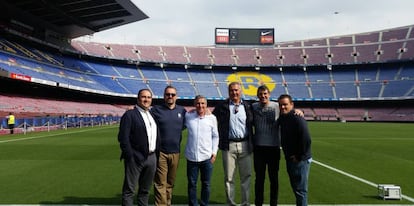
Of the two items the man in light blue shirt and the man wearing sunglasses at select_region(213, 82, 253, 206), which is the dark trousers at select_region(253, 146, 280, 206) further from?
the man in light blue shirt

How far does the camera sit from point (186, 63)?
71000 mm

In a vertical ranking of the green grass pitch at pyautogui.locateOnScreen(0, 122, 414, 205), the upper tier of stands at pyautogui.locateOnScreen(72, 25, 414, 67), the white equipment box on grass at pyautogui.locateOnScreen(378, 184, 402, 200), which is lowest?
the green grass pitch at pyautogui.locateOnScreen(0, 122, 414, 205)

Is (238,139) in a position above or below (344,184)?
above

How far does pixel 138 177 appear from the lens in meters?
4.84

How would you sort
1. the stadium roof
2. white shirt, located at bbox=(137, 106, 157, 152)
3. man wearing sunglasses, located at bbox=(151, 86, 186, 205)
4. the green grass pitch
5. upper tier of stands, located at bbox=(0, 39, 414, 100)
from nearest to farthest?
white shirt, located at bbox=(137, 106, 157, 152) < man wearing sunglasses, located at bbox=(151, 86, 186, 205) < the green grass pitch < the stadium roof < upper tier of stands, located at bbox=(0, 39, 414, 100)

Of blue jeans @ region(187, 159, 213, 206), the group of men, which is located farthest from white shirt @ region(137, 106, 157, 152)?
blue jeans @ region(187, 159, 213, 206)

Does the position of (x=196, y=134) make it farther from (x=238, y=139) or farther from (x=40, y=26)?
(x=40, y=26)

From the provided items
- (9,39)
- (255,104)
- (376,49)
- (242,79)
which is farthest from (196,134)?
(376,49)

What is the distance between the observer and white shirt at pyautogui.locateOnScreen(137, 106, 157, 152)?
4863 mm

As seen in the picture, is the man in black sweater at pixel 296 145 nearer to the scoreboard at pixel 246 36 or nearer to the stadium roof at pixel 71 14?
the stadium roof at pixel 71 14

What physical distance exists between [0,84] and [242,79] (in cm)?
4540

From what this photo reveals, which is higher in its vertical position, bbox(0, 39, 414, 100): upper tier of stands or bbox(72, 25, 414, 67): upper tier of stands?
bbox(72, 25, 414, 67): upper tier of stands

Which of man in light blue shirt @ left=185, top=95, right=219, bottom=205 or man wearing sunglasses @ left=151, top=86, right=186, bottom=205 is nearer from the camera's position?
man wearing sunglasses @ left=151, top=86, right=186, bottom=205

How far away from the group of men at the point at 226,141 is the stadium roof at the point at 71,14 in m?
38.7
